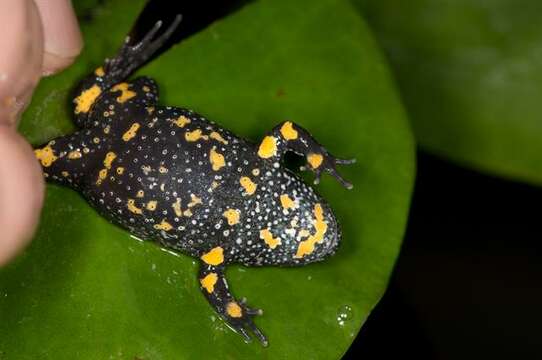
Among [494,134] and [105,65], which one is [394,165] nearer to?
[494,134]

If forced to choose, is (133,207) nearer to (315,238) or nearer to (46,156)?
(46,156)

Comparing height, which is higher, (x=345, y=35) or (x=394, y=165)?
(x=345, y=35)

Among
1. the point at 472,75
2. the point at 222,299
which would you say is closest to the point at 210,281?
the point at 222,299

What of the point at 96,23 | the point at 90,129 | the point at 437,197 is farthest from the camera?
the point at 437,197

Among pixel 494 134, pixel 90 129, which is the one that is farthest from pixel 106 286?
pixel 494 134

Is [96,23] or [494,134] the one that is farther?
[494,134]

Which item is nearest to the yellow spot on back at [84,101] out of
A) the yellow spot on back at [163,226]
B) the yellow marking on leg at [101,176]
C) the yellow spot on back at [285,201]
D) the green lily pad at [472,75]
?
the yellow marking on leg at [101,176]

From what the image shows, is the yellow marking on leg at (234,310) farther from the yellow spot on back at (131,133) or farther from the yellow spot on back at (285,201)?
the yellow spot on back at (131,133)
